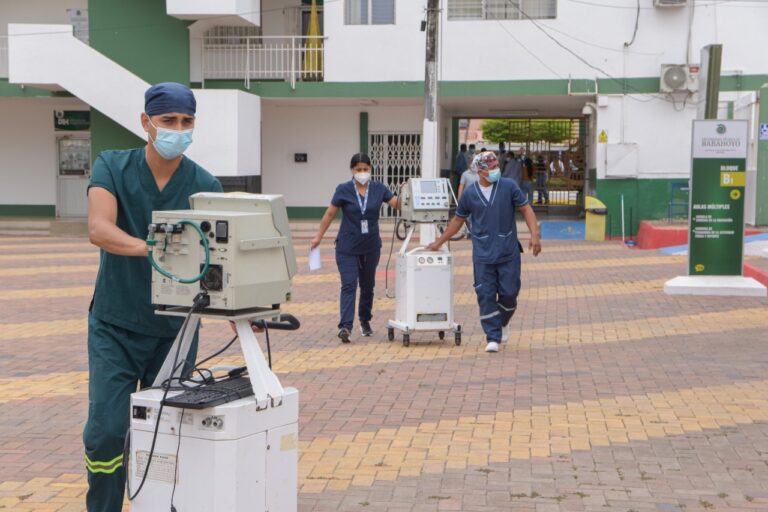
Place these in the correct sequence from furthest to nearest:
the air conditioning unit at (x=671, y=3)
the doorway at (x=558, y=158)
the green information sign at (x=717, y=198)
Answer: the doorway at (x=558, y=158), the air conditioning unit at (x=671, y=3), the green information sign at (x=717, y=198)

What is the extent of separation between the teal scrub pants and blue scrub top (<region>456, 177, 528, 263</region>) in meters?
5.78

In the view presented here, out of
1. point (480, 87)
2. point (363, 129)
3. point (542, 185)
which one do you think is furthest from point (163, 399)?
point (542, 185)

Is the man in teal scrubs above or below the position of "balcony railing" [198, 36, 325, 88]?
below

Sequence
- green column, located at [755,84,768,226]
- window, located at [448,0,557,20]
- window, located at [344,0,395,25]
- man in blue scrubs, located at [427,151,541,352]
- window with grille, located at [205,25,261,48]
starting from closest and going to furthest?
man in blue scrubs, located at [427,151,541,352]
green column, located at [755,84,768,226]
window, located at [448,0,557,20]
window, located at [344,0,395,25]
window with grille, located at [205,25,261,48]

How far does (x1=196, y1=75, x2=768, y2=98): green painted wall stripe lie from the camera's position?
2441 cm

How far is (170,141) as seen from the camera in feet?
15.0

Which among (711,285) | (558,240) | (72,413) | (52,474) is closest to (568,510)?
(52,474)

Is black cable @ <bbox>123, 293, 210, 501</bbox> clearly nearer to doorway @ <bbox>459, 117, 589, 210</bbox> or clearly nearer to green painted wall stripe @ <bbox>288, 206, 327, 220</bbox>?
green painted wall stripe @ <bbox>288, 206, 327, 220</bbox>

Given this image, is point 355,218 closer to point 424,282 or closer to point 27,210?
point 424,282

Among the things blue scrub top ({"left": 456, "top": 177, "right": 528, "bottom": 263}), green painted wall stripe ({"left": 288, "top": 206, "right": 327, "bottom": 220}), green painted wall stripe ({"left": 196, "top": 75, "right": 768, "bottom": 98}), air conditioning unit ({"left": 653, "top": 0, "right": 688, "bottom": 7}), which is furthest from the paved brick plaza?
green painted wall stripe ({"left": 288, "top": 206, "right": 327, "bottom": 220})

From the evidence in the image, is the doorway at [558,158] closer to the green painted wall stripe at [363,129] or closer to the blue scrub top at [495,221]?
the green painted wall stripe at [363,129]

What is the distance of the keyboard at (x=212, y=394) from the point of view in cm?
413

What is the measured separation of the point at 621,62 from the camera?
2456cm

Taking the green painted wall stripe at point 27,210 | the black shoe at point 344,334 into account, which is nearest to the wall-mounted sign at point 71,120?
the green painted wall stripe at point 27,210
